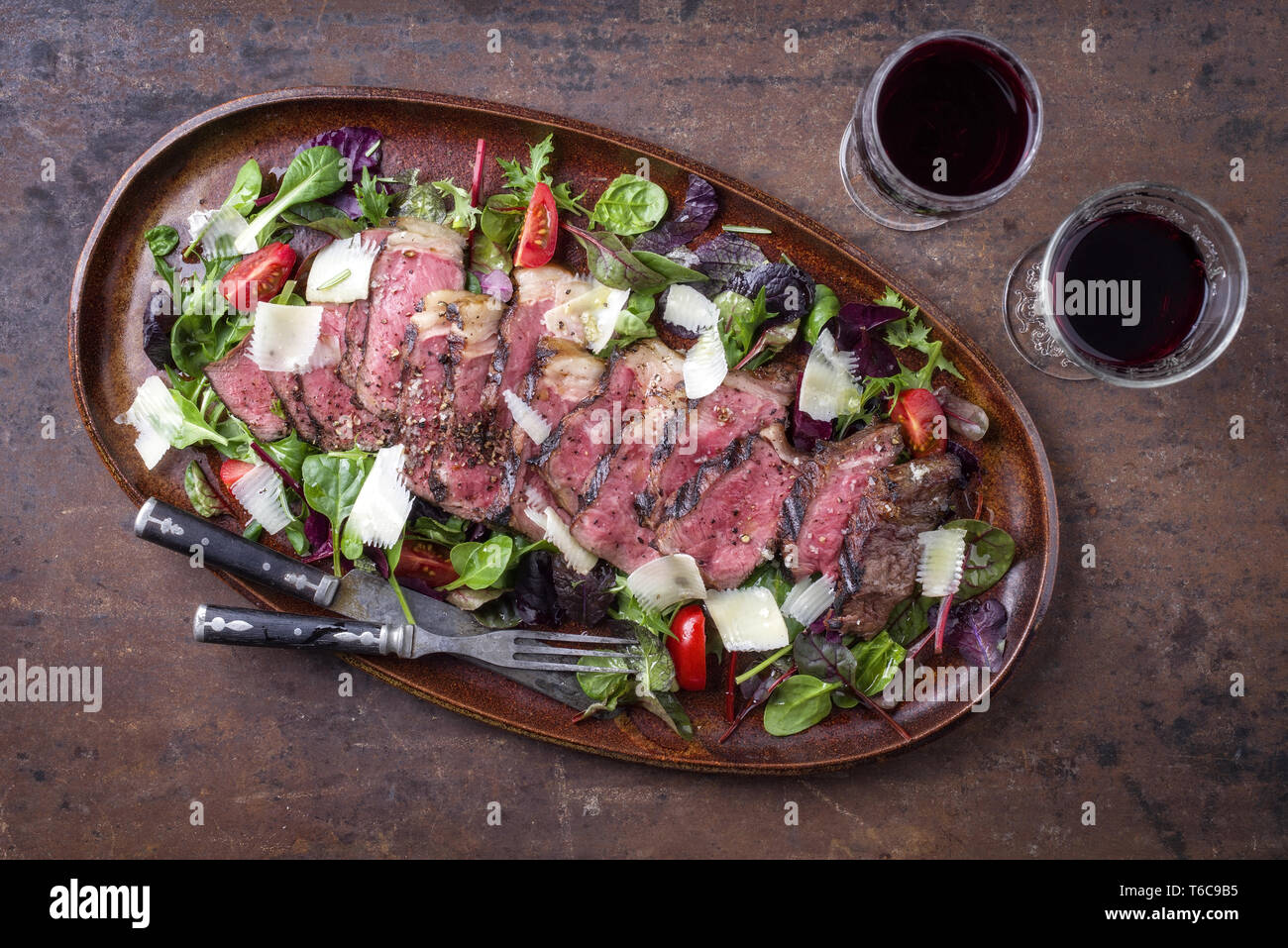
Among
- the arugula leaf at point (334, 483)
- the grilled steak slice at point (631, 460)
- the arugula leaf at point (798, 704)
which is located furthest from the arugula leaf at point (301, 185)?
the arugula leaf at point (798, 704)

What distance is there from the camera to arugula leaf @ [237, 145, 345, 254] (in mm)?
2396

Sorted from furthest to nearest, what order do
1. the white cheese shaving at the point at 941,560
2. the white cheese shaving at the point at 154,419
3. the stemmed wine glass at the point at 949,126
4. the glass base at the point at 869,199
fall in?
the glass base at the point at 869,199
the white cheese shaving at the point at 154,419
the white cheese shaving at the point at 941,560
the stemmed wine glass at the point at 949,126

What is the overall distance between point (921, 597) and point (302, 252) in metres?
2.18

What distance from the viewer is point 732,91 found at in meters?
2.59

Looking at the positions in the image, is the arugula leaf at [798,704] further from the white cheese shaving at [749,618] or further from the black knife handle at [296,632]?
the black knife handle at [296,632]

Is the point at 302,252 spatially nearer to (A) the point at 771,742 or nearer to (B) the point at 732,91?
(B) the point at 732,91

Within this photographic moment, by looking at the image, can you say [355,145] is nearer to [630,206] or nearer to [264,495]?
[630,206]

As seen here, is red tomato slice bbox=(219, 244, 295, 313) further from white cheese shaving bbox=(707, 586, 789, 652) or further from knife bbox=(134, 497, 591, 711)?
white cheese shaving bbox=(707, 586, 789, 652)

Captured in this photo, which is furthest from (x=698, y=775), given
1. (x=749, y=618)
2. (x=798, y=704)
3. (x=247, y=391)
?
(x=247, y=391)

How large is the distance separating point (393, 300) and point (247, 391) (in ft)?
1.78

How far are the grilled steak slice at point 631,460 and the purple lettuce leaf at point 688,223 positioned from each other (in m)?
0.37

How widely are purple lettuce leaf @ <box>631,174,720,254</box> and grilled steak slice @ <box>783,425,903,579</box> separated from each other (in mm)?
791

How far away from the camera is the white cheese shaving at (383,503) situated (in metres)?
2.29
